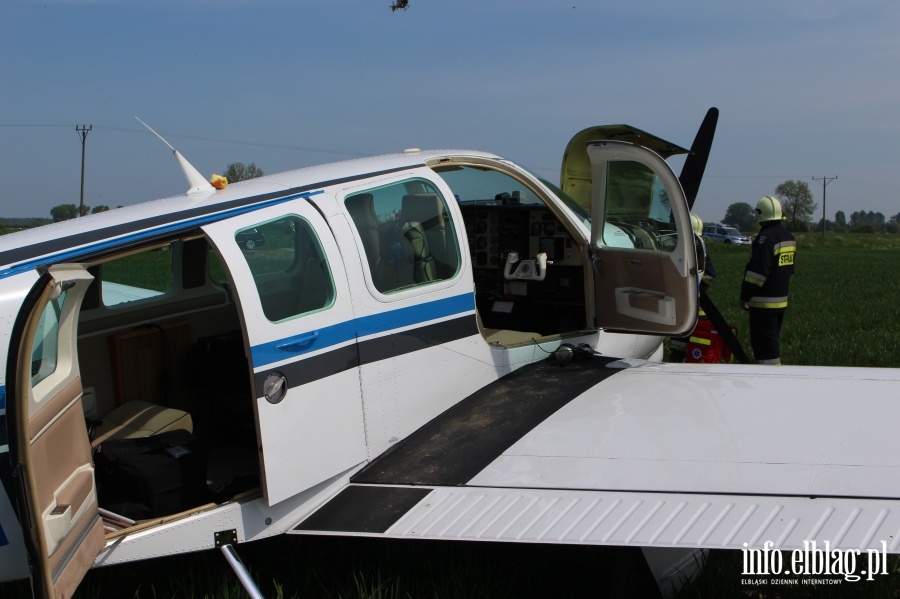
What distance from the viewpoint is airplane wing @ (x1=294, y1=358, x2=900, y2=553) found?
11.3ft

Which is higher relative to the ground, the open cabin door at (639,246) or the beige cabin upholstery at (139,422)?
A: the open cabin door at (639,246)

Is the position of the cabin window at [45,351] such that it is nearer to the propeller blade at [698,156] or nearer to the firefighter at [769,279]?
the propeller blade at [698,156]

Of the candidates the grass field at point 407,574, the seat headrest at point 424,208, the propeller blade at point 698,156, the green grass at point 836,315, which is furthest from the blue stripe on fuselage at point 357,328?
the green grass at point 836,315

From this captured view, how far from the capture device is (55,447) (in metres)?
3.33

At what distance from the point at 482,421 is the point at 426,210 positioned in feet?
4.26

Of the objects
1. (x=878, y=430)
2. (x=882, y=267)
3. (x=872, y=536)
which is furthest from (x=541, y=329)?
(x=882, y=267)

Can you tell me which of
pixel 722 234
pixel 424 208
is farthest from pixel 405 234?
pixel 722 234

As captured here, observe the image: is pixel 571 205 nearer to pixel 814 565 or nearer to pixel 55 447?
pixel 814 565

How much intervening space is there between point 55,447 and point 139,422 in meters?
1.52

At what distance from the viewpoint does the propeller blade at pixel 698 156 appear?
275 inches

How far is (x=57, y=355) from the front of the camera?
11.4ft

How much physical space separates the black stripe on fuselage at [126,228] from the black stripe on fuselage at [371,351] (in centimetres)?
82

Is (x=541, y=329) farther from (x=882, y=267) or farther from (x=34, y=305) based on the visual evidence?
(x=882, y=267)

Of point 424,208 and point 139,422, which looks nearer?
point 139,422
